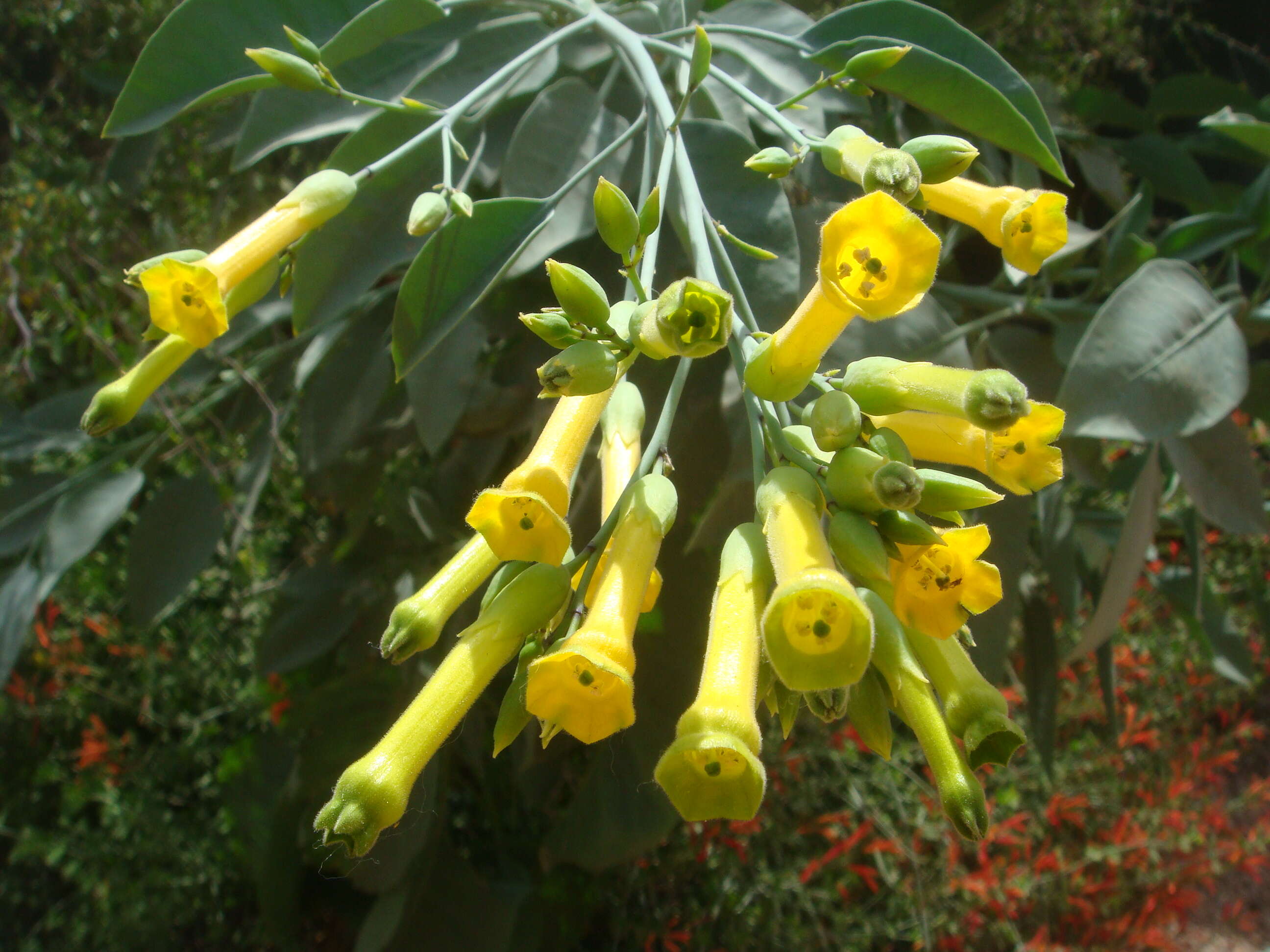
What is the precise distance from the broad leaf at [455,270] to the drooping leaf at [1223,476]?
860 mm

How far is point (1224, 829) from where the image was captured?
2.33 meters

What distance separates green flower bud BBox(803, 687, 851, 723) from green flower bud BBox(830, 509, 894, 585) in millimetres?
76

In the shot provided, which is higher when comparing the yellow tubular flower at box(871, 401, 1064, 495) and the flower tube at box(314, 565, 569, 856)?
the yellow tubular flower at box(871, 401, 1064, 495)

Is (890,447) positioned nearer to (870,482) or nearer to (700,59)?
(870,482)

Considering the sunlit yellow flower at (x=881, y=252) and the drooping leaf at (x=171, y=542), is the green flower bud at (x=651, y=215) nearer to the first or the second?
the sunlit yellow flower at (x=881, y=252)

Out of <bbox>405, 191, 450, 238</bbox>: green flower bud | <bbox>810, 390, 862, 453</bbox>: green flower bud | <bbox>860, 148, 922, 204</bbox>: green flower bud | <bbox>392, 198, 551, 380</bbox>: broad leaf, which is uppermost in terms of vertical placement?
<bbox>860, 148, 922, 204</bbox>: green flower bud

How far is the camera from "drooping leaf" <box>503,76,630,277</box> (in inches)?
36.8

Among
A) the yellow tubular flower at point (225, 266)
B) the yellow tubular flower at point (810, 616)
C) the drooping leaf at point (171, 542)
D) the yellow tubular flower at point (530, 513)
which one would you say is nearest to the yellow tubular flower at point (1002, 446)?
the yellow tubular flower at point (810, 616)

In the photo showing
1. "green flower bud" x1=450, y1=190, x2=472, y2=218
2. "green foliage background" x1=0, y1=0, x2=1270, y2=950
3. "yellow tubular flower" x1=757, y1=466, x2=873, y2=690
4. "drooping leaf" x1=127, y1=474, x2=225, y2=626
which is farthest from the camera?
"green foliage background" x1=0, y1=0, x2=1270, y2=950

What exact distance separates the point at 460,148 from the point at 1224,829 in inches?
101

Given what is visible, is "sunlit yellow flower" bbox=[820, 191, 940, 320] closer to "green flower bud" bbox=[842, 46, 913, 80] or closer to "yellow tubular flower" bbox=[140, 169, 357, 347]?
"green flower bud" bbox=[842, 46, 913, 80]

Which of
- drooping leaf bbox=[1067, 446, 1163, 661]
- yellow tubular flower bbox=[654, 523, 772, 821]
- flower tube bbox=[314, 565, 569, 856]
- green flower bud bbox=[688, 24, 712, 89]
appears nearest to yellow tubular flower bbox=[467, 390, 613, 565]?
flower tube bbox=[314, 565, 569, 856]

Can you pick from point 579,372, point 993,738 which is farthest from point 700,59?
point 993,738

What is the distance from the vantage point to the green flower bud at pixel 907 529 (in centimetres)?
56
